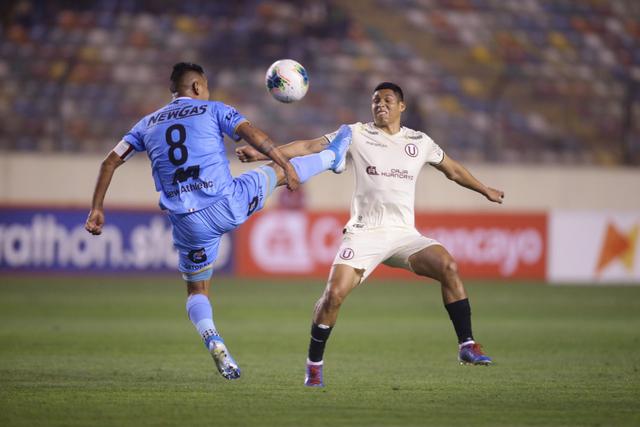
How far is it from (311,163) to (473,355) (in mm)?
2021

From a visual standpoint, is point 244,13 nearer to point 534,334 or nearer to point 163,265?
point 163,265

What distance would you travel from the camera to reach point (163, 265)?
67.8ft

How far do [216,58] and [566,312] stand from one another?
10.8 metres

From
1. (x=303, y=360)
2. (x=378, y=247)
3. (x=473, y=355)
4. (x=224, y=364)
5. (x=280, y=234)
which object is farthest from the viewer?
(x=280, y=234)

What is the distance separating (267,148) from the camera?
25.1 ft

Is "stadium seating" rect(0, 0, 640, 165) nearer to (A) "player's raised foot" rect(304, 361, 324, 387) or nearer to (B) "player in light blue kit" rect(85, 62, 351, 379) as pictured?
(B) "player in light blue kit" rect(85, 62, 351, 379)

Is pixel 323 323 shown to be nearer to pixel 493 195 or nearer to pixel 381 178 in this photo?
pixel 381 178

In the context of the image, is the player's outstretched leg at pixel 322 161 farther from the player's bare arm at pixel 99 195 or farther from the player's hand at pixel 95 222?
the player's hand at pixel 95 222

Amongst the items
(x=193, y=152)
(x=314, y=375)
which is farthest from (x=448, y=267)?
(x=193, y=152)

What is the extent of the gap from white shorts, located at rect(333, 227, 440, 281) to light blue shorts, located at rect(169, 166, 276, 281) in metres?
0.76

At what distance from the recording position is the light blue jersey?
7.88 metres

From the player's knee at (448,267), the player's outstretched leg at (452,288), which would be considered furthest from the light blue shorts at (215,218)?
the player's knee at (448,267)

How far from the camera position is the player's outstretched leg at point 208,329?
25.6 feet

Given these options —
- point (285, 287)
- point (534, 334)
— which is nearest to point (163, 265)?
point (285, 287)
